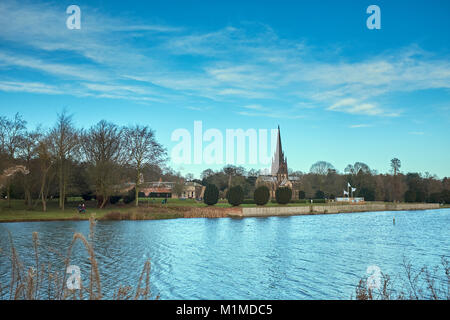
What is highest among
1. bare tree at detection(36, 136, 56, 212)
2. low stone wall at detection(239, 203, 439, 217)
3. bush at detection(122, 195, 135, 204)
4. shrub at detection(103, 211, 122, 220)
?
bare tree at detection(36, 136, 56, 212)

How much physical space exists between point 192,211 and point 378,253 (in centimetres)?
2647

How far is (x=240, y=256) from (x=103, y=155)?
3072 centimetres

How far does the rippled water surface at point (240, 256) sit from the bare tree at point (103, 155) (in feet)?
39.8

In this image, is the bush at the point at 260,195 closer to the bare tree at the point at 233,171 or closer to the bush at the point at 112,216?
the bush at the point at 112,216

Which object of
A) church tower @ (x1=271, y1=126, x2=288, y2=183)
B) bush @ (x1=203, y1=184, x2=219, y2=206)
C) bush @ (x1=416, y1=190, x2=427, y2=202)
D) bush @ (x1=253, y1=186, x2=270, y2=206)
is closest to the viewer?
bush @ (x1=203, y1=184, x2=219, y2=206)

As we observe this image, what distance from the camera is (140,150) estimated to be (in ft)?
161

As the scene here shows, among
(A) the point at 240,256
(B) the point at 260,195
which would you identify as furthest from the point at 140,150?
(A) the point at 240,256

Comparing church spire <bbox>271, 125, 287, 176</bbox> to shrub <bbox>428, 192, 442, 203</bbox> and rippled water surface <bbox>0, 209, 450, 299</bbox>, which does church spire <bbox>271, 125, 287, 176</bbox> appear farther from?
rippled water surface <bbox>0, 209, 450, 299</bbox>

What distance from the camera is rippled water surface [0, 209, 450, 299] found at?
13586 millimetres

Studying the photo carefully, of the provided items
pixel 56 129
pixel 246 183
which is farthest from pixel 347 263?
pixel 246 183

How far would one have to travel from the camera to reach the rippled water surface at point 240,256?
535 inches

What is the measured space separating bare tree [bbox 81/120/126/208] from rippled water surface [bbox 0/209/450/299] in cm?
1214

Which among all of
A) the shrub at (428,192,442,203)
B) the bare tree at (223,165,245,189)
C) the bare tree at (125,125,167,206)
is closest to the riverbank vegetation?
the bare tree at (125,125,167,206)
